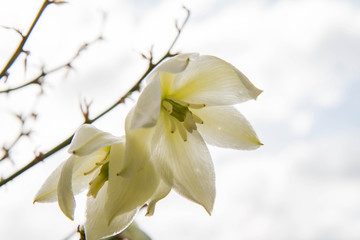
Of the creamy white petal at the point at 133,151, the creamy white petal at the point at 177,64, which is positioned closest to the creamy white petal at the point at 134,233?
the creamy white petal at the point at 133,151

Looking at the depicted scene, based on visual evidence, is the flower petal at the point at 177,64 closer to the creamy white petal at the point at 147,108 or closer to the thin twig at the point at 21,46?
the creamy white petal at the point at 147,108

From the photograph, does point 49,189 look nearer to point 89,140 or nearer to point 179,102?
point 89,140

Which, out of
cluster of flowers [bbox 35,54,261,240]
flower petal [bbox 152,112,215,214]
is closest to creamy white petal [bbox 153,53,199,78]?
cluster of flowers [bbox 35,54,261,240]

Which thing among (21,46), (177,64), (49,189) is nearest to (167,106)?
(177,64)

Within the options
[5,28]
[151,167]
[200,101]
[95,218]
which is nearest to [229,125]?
[200,101]

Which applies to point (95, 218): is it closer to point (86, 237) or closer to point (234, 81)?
point (86, 237)

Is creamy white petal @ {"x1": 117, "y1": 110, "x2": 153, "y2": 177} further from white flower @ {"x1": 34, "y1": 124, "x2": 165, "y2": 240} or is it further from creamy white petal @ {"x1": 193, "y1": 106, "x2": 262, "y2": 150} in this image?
creamy white petal @ {"x1": 193, "y1": 106, "x2": 262, "y2": 150}
